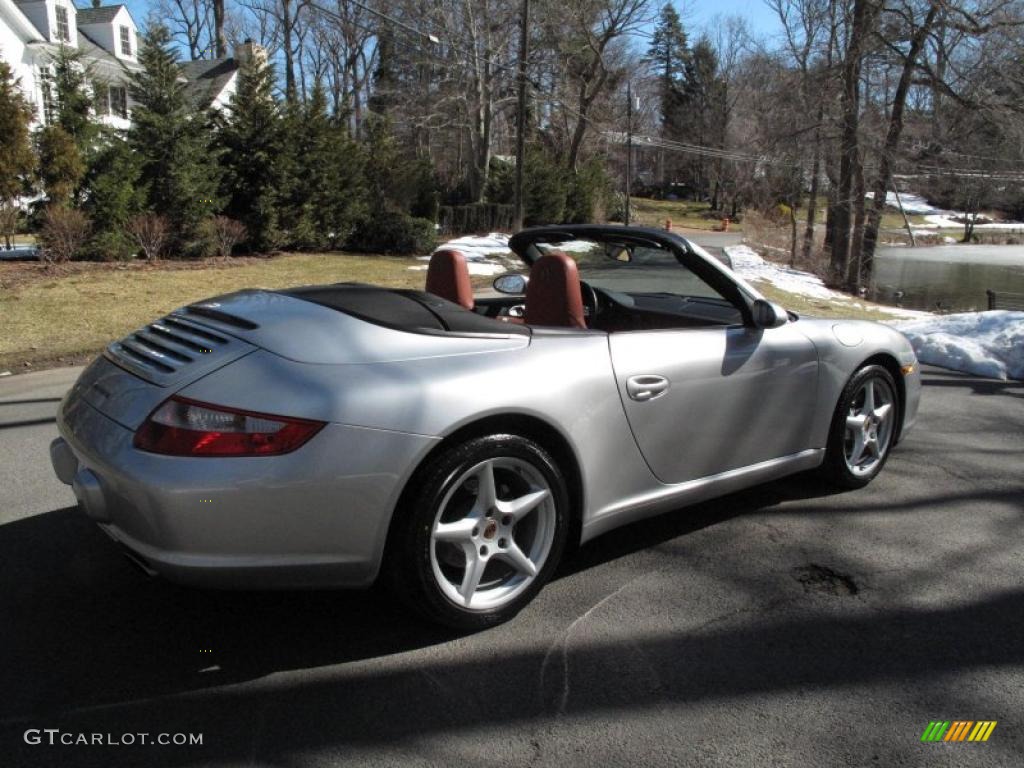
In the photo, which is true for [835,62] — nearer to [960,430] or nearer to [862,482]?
[960,430]

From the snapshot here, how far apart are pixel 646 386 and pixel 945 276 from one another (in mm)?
37674

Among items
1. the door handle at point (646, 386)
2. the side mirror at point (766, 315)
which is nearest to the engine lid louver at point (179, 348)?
the door handle at point (646, 386)

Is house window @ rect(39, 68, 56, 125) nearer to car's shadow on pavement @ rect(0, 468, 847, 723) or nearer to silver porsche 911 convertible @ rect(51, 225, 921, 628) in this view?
car's shadow on pavement @ rect(0, 468, 847, 723)

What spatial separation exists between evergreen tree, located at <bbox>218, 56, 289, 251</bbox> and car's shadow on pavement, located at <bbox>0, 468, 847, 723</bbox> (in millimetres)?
15545

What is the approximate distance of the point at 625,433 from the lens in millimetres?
3227

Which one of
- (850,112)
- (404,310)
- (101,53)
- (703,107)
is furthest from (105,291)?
(703,107)

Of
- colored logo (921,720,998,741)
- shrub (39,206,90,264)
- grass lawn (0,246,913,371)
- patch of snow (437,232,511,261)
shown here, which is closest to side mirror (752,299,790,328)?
colored logo (921,720,998,741)

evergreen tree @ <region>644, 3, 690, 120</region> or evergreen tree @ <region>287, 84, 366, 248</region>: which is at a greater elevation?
evergreen tree @ <region>644, 3, 690, 120</region>

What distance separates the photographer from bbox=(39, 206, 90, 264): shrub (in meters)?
13.5

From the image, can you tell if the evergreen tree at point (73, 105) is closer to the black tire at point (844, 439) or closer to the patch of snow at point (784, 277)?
the patch of snow at point (784, 277)

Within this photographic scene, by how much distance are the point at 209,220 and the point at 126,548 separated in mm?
15217

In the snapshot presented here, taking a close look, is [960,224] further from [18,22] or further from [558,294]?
[558,294]

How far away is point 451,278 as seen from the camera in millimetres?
4062

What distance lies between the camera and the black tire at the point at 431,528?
266cm
